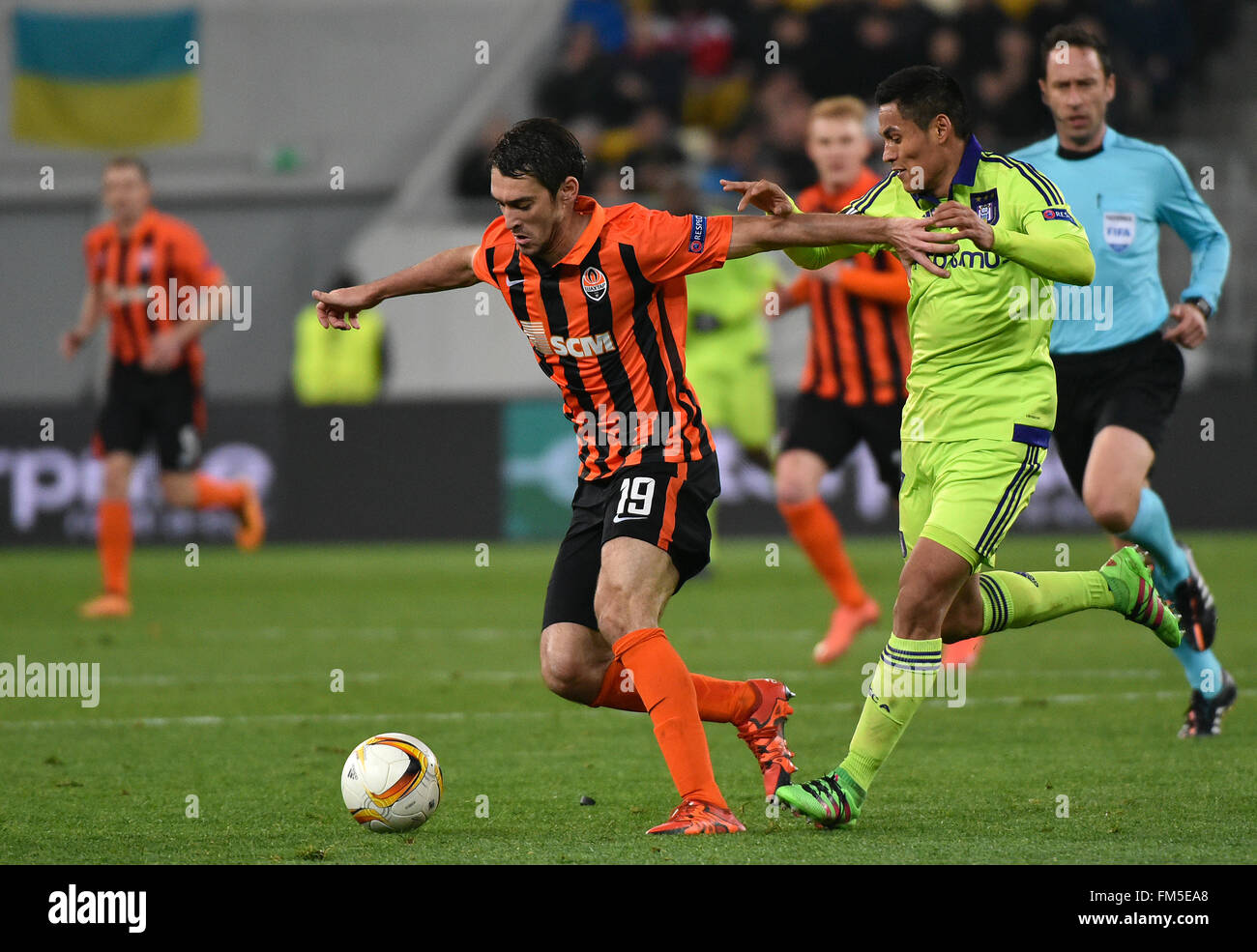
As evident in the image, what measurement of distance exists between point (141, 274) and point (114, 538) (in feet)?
5.24

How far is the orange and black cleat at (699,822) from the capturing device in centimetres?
466

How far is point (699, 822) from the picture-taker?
467 centimetres

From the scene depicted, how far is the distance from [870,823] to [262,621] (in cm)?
650

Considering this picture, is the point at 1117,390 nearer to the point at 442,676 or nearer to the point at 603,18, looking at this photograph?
the point at 442,676

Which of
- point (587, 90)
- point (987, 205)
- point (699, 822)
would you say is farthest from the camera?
point (587, 90)

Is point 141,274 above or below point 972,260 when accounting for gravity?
above

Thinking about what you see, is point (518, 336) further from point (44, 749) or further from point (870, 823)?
point (870, 823)

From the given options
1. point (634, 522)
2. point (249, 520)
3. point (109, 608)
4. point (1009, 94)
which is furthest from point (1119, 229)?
point (1009, 94)

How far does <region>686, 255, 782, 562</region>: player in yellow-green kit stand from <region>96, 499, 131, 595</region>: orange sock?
402 centimetres

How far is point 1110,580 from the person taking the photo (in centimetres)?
558

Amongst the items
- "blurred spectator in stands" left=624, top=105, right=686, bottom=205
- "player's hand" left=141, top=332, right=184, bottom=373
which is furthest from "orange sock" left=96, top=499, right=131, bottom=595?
"blurred spectator in stands" left=624, top=105, right=686, bottom=205

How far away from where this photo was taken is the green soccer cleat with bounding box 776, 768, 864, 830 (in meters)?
4.79

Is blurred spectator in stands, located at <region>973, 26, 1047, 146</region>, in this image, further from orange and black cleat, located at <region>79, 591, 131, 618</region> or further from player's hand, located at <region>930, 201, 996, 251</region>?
player's hand, located at <region>930, 201, 996, 251</region>
